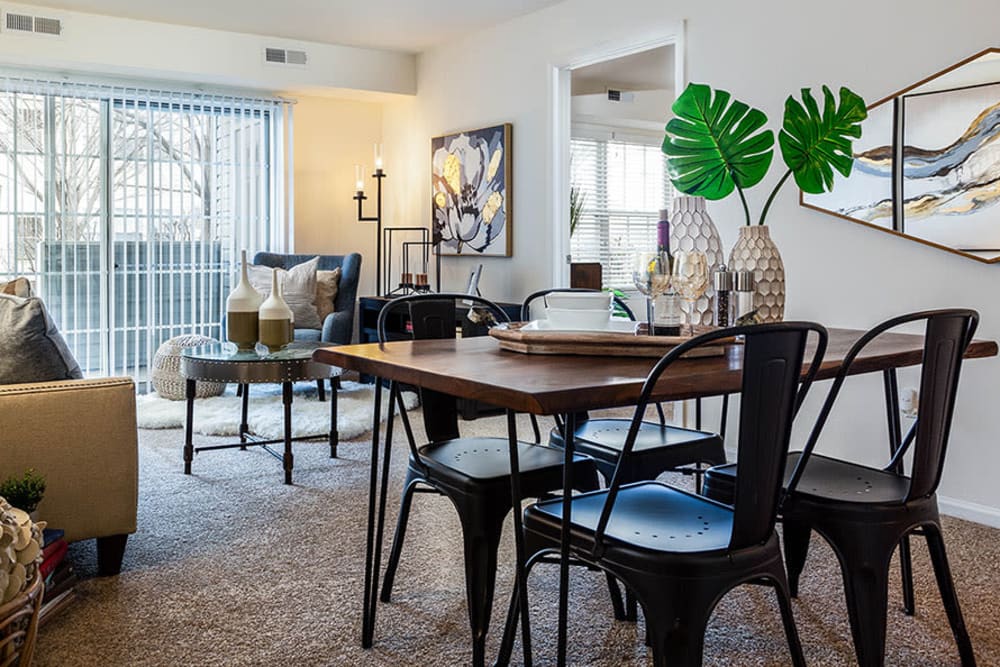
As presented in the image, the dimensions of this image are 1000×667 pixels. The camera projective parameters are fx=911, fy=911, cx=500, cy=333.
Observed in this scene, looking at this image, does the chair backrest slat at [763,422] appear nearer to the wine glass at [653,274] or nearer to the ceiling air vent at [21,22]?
Answer: the wine glass at [653,274]

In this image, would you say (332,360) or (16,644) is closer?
(16,644)

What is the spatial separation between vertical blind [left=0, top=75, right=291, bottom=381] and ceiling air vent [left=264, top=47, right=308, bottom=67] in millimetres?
459

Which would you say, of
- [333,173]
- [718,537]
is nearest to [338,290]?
[333,173]

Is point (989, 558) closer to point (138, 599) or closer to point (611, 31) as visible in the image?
point (138, 599)

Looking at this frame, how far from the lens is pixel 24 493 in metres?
2.36

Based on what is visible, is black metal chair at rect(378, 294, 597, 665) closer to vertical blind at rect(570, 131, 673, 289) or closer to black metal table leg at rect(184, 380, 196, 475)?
black metal table leg at rect(184, 380, 196, 475)

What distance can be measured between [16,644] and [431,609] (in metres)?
1.10

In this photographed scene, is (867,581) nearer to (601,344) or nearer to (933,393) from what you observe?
(933,393)

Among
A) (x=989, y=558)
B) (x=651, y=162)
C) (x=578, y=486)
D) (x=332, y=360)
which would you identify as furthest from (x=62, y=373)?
(x=651, y=162)

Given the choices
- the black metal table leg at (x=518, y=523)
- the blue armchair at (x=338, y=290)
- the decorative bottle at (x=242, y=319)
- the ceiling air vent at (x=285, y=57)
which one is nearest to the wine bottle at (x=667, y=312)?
the black metal table leg at (x=518, y=523)

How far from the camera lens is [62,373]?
9.30ft

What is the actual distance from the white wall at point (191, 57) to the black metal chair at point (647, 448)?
4568 mm

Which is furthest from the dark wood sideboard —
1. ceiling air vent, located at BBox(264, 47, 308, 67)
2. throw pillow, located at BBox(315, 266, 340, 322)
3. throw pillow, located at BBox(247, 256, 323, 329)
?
ceiling air vent, located at BBox(264, 47, 308, 67)

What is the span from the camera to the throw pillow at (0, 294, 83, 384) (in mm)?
2740
